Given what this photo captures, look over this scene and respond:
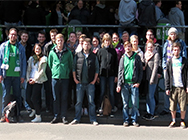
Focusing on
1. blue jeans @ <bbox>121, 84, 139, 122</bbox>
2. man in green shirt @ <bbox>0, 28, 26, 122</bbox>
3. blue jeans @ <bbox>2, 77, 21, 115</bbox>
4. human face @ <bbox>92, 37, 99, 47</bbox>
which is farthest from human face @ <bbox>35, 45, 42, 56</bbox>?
blue jeans @ <bbox>121, 84, 139, 122</bbox>

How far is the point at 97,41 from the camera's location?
8.84 meters

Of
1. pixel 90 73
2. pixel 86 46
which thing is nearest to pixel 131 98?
pixel 90 73

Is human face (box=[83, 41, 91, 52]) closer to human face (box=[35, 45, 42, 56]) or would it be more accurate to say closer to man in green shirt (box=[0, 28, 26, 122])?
human face (box=[35, 45, 42, 56])

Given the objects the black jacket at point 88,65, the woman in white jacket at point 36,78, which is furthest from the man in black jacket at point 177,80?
the woman in white jacket at point 36,78

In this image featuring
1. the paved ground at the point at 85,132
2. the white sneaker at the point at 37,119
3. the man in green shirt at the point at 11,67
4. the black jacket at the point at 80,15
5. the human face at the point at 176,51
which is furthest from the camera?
the black jacket at the point at 80,15

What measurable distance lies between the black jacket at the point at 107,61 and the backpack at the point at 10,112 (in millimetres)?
2325

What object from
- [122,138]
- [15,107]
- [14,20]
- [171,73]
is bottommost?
[122,138]

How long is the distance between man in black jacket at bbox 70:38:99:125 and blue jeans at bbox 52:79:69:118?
30 cm

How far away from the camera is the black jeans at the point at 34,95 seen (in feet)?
27.0

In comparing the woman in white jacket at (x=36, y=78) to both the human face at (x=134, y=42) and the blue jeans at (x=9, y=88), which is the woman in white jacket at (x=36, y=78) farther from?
the human face at (x=134, y=42)

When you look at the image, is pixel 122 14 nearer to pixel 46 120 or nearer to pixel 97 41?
pixel 97 41

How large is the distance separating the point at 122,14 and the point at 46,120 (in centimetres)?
396

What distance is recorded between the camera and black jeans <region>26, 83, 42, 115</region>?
824 centimetres

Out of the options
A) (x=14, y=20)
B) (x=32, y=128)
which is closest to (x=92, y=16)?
(x=14, y=20)
